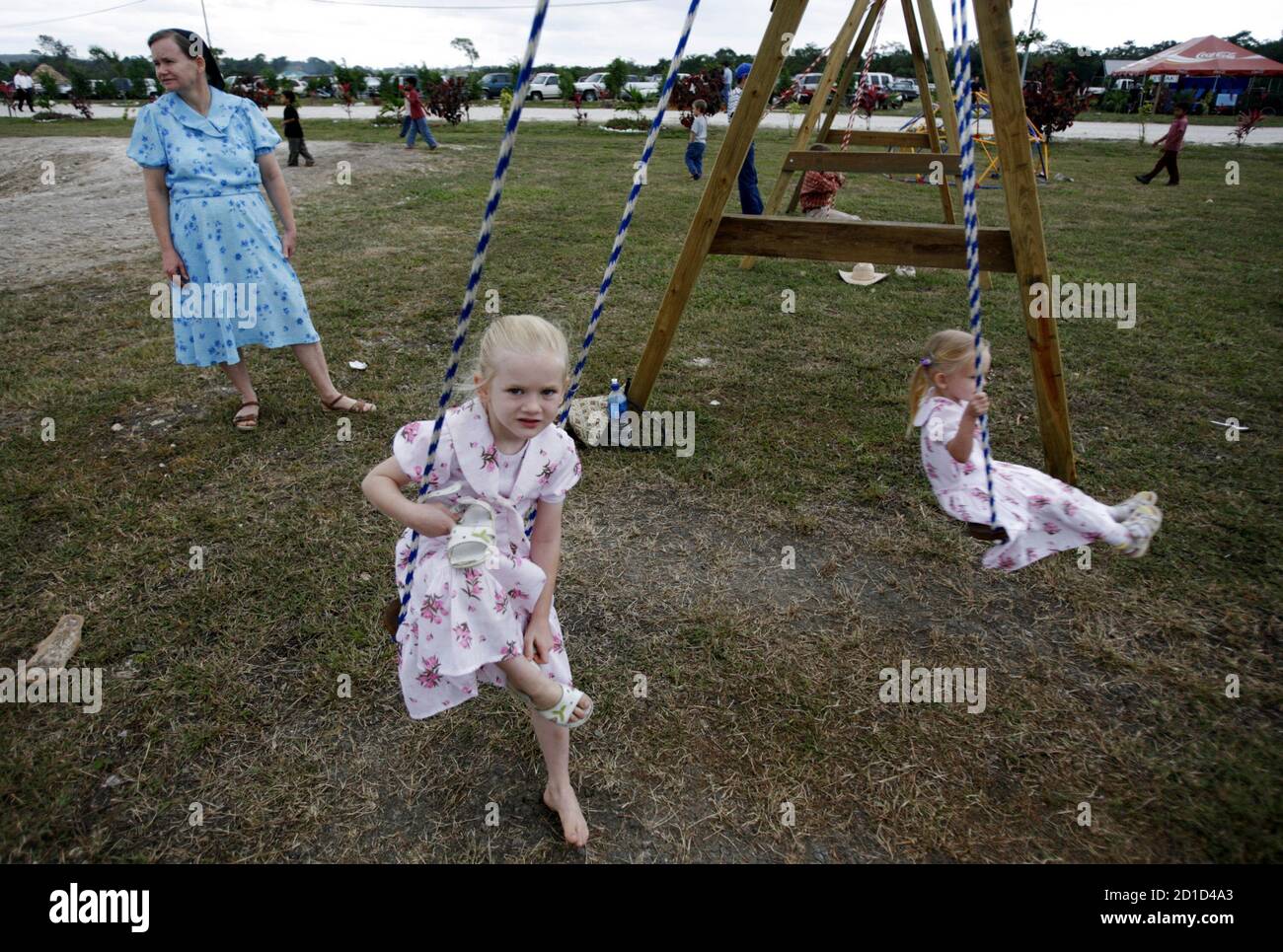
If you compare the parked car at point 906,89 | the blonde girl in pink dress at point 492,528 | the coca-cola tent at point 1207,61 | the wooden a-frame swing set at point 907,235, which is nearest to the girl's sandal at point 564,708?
the blonde girl in pink dress at point 492,528

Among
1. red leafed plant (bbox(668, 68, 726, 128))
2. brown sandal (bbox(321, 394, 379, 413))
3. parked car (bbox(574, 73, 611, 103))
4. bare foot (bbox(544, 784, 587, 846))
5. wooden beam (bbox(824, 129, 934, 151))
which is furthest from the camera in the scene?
parked car (bbox(574, 73, 611, 103))

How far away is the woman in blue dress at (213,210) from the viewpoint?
3.54 meters

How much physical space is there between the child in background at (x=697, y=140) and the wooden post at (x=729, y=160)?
10.3 m

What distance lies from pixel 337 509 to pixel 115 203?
31.3ft

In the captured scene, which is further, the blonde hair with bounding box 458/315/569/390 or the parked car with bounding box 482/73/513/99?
the parked car with bounding box 482/73/513/99

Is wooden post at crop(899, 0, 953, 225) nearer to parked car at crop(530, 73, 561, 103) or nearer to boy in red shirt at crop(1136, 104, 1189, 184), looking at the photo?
boy in red shirt at crop(1136, 104, 1189, 184)

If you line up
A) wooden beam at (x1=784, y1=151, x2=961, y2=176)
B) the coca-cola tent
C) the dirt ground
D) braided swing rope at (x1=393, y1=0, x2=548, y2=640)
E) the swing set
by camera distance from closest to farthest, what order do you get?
braided swing rope at (x1=393, y1=0, x2=548, y2=640) → the swing set → wooden beam at (x1=784, y1=151, x2=961, y2=176) → the dirt ground → the coca-cola tent

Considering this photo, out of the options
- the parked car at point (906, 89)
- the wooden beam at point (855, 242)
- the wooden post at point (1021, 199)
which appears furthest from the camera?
the parked car at point (906, 89)

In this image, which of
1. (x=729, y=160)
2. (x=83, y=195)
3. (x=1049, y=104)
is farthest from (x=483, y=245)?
(x=1049, y=104)

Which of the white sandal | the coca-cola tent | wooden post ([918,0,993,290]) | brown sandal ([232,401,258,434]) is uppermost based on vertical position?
the coca-cola tent

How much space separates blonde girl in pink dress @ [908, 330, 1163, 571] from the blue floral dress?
11.1 ft

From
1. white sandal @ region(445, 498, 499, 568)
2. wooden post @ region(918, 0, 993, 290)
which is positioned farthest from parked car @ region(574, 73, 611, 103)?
white sandal @ region(445, 498, 499, 568)

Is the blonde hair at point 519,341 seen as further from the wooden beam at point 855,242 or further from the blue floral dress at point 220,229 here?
the blue floral dress at point 220,229

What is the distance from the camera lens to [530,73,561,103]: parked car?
35875 millimetres
